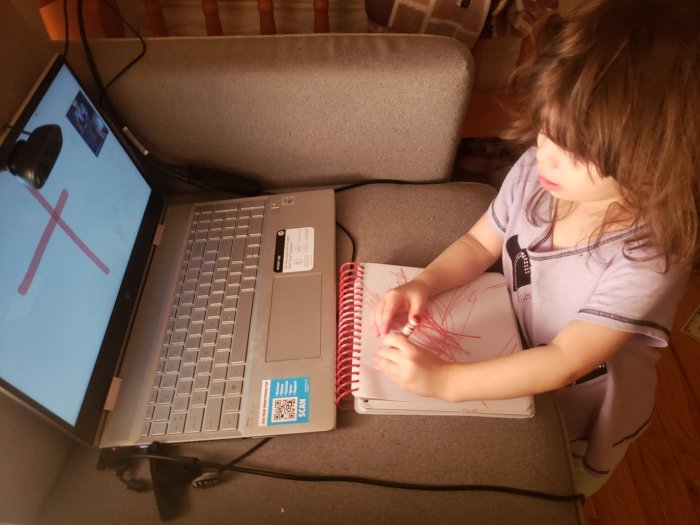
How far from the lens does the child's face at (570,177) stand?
0.53m

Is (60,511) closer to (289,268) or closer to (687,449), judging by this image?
(289,268)

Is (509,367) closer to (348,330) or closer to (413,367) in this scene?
(413,367)

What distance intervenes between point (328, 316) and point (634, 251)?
0.40 meters

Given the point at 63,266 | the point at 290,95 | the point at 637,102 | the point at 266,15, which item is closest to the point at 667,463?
the point at 637,102

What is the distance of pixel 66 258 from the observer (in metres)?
0.60

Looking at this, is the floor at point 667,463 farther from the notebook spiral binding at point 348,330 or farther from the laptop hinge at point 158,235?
the laptop hinge at point 158,235

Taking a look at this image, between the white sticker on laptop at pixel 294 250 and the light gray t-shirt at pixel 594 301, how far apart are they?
29 cm

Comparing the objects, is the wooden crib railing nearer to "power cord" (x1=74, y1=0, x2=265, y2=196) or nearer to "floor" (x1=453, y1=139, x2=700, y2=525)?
"power cord" (x1=74, y1=0, x2=265, y2=196)

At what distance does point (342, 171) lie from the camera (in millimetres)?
942

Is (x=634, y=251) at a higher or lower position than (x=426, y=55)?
lower

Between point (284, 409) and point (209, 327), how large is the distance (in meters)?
0.18

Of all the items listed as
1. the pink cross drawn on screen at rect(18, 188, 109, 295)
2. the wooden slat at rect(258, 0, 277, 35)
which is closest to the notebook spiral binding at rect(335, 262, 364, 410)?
the pink cross drawn on screen at rect(18, 188, 109, 295)

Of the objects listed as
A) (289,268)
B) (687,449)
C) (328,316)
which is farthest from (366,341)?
(687,449)

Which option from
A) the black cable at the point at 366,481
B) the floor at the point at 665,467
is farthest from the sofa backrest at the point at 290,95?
the floor at the point at 665,467
